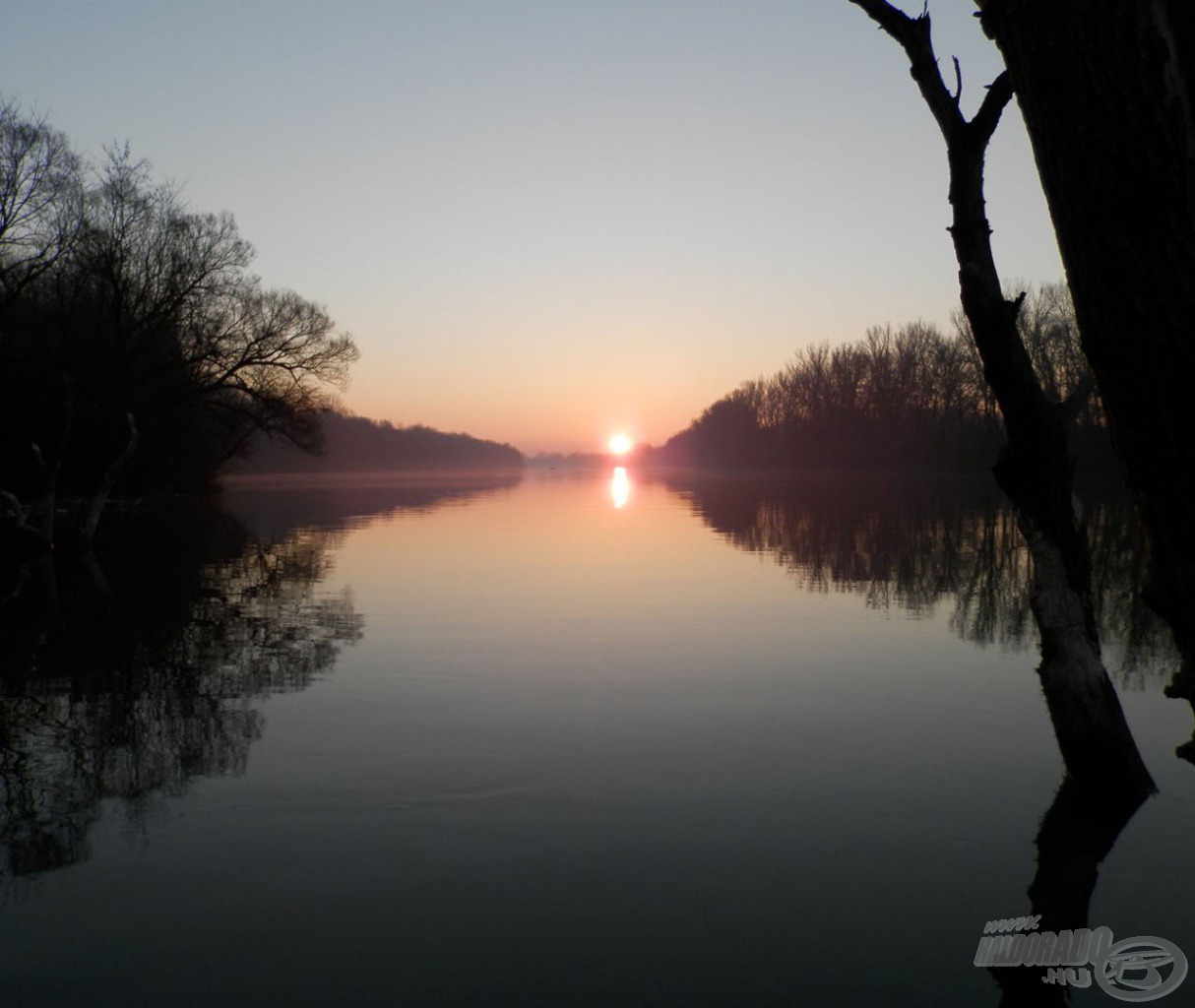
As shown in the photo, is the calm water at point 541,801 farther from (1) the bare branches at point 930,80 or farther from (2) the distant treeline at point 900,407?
(2) the distant treeline at point 900,407

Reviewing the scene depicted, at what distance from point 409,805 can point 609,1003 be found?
236 centimetres

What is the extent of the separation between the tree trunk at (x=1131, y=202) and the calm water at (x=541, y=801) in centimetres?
253

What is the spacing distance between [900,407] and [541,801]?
9124 cm

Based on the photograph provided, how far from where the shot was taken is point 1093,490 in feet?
150

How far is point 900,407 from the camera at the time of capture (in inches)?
3612

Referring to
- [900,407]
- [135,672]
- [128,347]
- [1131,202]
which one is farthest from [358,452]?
[1131,202]

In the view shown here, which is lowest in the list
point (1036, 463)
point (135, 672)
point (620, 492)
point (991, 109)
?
point (135, 672)

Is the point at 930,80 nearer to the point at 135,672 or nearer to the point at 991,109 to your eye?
the point at 991,109

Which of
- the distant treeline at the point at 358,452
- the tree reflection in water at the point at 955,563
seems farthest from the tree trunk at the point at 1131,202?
the distant treeline at the point at 358,452

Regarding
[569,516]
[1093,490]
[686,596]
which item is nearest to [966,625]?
[686,596]

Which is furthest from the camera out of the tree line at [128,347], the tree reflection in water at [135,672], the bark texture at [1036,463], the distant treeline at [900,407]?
the distant treeline at [900,407]

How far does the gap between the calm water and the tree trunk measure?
2529mm

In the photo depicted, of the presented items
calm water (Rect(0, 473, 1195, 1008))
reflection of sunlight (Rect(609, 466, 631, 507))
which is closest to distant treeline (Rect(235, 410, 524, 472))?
reflection of sunlight (Rect(609, 466, 631, 507))

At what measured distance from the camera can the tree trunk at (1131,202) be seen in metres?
2.02
